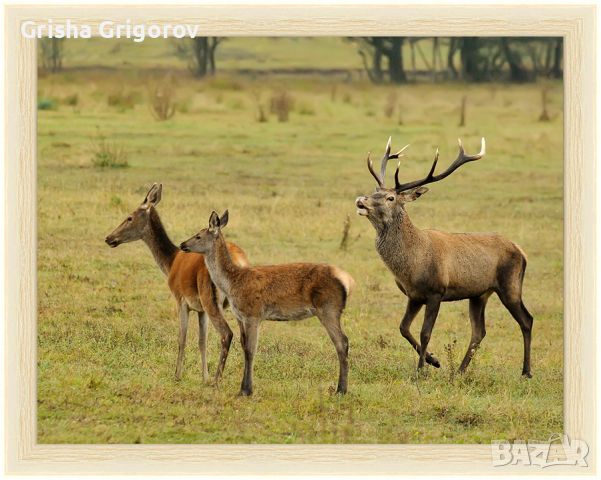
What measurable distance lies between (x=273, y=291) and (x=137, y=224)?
6.15ft

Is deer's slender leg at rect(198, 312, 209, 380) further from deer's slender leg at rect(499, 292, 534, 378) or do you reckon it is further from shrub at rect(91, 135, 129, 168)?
shrub at rect(91, 135, 129, 168)

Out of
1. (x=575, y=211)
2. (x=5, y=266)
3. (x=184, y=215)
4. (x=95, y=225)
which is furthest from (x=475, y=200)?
(x=5, y=266)

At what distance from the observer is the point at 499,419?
10.8 metres

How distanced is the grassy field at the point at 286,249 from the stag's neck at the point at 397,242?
1.04 meters

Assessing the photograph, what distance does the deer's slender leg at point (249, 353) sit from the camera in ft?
36.6

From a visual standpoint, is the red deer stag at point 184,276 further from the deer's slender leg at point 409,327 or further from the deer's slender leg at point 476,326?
the deer's slender leg at point 476,326

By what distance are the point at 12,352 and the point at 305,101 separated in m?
18.3

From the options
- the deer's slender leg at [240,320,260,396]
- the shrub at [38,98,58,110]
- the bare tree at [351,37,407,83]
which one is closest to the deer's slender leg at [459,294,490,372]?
the deer's slender leg at [240,320,260,396]

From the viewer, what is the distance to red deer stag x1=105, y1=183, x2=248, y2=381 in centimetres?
1152

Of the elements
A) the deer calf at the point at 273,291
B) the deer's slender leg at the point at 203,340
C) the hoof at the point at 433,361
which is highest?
the deer calf at the point at 273,291

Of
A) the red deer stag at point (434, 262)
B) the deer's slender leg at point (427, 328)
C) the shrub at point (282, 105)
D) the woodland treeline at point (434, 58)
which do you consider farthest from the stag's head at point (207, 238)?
the woodland treeline at point (434, 58)

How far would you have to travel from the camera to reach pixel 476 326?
41.2 feet

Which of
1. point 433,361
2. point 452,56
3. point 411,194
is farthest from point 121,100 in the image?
point 433,361

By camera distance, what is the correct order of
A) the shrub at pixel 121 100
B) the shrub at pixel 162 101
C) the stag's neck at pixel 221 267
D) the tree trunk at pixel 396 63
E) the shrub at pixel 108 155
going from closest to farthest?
1. the stag's neck at pixel 221 267
2. the shrub at pixel 108 155
3. the shrub at pixel 162 101
4. the shrub at pixel 121 100
5. the tree trunk at pixel 396 63
